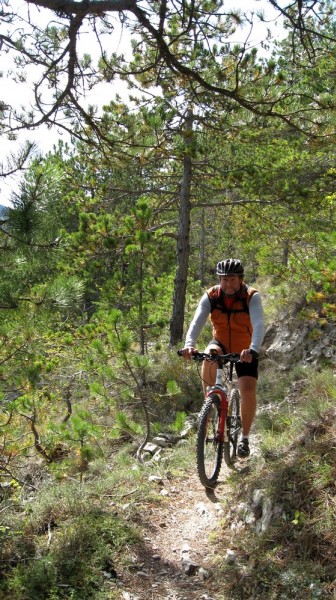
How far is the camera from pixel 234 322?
4.50 meters

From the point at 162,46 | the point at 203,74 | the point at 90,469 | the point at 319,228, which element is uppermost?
the point at 203,74

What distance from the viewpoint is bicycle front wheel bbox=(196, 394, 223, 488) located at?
4.12 metres

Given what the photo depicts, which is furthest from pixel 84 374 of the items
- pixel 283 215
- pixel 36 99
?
pixel 36 99

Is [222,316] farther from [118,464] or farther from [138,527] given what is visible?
[118,464]

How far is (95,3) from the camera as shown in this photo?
138 inches

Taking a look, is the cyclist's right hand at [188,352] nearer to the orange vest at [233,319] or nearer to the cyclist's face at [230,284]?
the orange vest at [233,319]

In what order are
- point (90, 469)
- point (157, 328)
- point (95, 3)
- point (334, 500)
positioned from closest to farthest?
point (334, 500), point (95, 3), point (90, 469), point (157, 328)

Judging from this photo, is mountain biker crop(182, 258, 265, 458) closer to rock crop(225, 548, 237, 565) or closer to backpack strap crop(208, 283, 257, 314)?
backpack strap crop(208, 283, 257, 314)

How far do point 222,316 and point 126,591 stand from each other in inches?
92.0

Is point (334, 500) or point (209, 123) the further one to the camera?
point (209, 123)

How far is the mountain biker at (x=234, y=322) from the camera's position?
432 centimetres

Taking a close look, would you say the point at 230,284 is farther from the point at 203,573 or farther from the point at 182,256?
the point at 182,256

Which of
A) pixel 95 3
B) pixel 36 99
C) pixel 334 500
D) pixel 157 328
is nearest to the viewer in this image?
pixel 334 500

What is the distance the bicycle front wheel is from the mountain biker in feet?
0.93
